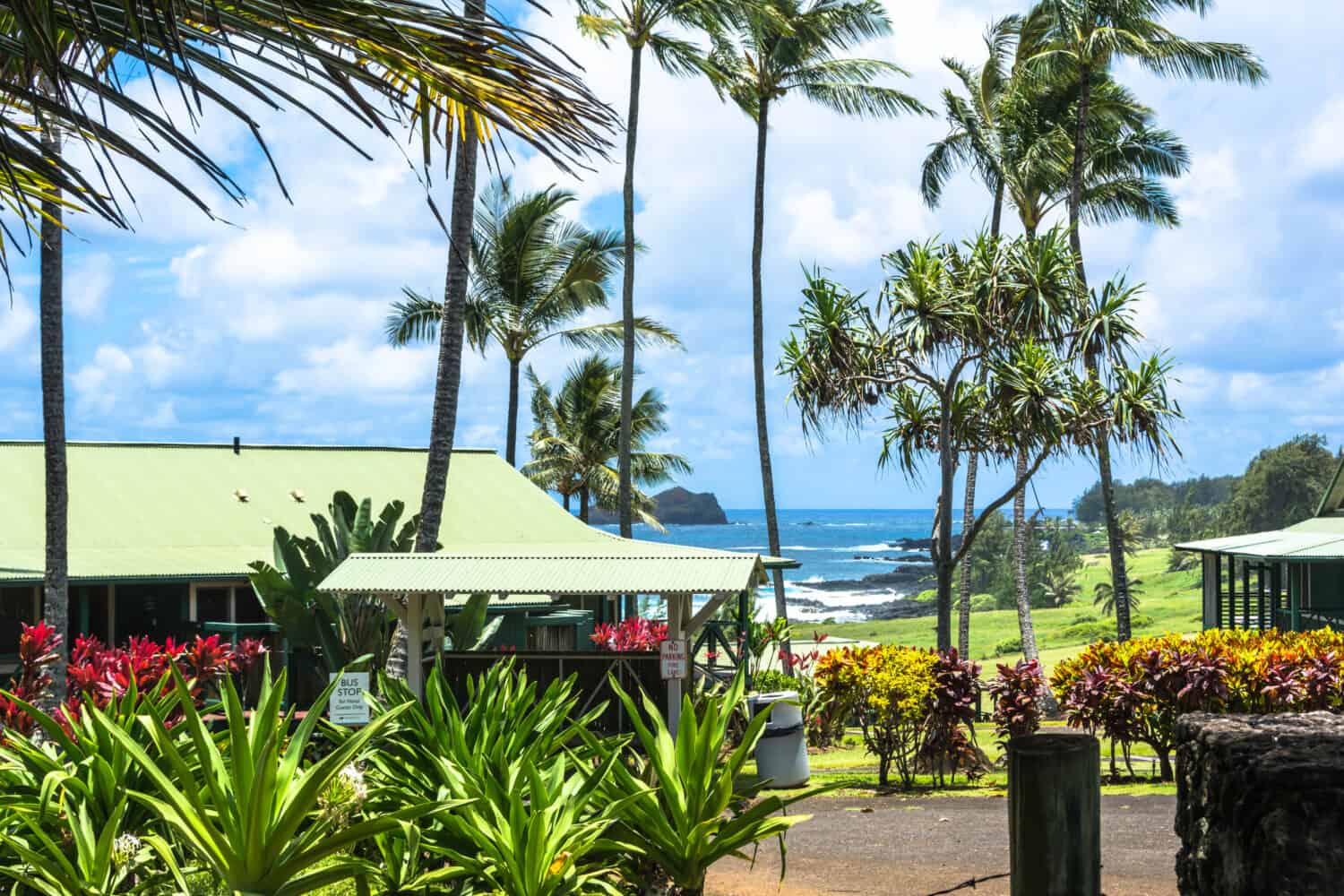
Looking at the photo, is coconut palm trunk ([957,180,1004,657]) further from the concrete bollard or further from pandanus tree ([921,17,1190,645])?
the concrete bollard

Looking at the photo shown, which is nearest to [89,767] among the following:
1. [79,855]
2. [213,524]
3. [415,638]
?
[79,855]

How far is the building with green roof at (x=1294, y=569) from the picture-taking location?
24.5 metres

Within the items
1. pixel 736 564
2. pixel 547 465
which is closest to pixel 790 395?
pixel 736 564

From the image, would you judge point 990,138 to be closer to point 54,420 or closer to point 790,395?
point 790,395

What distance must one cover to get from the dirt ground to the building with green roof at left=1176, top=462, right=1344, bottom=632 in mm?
14477

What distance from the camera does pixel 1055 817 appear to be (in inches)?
192

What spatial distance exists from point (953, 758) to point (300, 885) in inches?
395

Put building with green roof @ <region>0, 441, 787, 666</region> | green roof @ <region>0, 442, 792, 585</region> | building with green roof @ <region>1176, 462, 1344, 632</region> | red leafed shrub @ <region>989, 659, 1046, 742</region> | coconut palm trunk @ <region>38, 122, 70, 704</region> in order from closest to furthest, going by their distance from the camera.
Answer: red leafed shrub @ <region>989, 659, 1046, 742</region>, coconut palm trunk @ <region>38, 122, 70, 704</region>, building with green roof @ <region>0, 441, 787, 666</region>, green roof @ <region>0, 442, 792, 585</region>, building with green roof @ <region>1176, 462, 1344, 632</region>

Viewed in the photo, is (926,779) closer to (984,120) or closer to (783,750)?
(783,750)

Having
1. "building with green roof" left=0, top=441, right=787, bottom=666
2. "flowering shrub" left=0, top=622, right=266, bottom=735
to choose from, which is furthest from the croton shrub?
"flowering shrub" left=0, top=622, right=266, bottom=735

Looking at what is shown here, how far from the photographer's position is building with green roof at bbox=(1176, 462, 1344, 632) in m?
24.5

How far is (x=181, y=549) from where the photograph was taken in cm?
2200

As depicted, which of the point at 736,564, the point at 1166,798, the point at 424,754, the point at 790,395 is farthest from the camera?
the point at 790,395

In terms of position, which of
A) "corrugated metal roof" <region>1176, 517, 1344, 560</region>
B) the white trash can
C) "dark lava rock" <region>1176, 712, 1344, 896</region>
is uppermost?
"corrugated metal roof" <region>1176, 517, 1344, 560</region>
